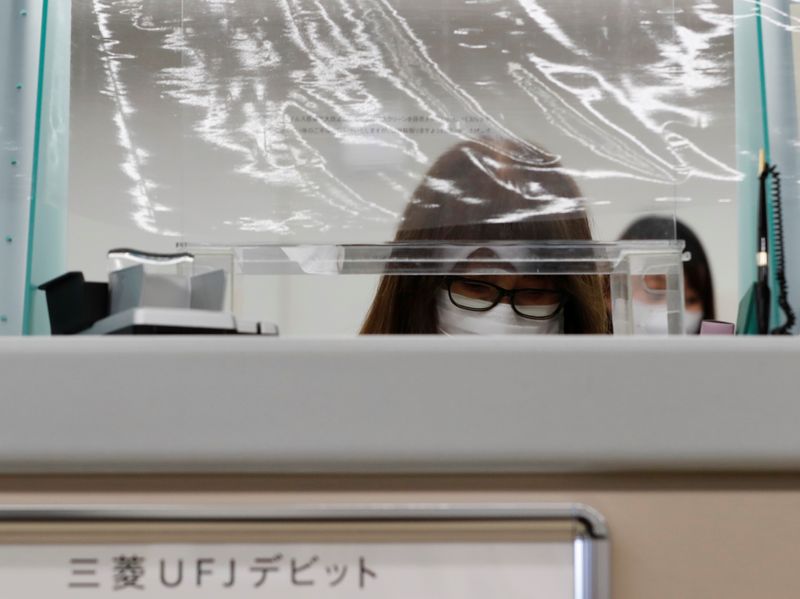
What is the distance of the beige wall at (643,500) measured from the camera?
0.69 ft

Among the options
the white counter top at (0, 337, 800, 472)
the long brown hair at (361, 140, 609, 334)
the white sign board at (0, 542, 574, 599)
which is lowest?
the white sign board at (0, 542, 574, 599)

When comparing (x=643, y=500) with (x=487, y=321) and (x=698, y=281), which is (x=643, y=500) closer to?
(x=487, y=321)

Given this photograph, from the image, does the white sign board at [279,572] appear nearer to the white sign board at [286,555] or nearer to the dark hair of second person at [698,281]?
the white sign board at [286,555]

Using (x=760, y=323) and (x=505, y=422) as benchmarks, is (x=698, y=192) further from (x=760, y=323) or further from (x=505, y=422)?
(x=505, y=422)

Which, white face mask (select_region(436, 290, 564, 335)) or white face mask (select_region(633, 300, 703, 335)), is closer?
white face mask (select_region(633, 300, 703, 335))

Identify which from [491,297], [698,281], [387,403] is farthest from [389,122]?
[698,281]

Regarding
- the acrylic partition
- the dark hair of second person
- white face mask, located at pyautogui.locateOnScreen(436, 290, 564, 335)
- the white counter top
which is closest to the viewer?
the white counter top

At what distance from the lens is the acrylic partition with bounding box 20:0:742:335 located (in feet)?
2.45

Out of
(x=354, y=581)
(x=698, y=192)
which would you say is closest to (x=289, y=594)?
(x=354, y=581)

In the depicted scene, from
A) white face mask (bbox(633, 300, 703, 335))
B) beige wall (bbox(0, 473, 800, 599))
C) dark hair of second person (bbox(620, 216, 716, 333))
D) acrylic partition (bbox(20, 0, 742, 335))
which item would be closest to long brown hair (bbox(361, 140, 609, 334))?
acrylic partition (bbox(20, 0, 742, 335))

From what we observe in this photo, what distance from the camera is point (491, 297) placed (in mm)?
893

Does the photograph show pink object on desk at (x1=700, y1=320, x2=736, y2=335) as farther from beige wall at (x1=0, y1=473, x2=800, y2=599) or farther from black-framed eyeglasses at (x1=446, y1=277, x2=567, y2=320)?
beige wall at (x1=0, y1=473, x2=800, y2=599)

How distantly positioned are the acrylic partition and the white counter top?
532mm

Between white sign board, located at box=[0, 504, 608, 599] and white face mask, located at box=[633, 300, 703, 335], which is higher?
white face mask, located at box=[633, 300, 703, 335]
